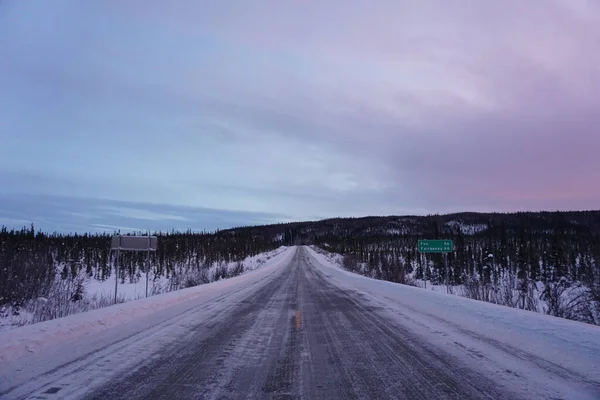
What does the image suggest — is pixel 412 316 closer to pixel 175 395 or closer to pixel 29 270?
pixel 175 395

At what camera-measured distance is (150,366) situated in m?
5.67

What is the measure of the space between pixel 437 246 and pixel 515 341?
12.8 m

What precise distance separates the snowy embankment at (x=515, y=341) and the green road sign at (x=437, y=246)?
7.89 meters

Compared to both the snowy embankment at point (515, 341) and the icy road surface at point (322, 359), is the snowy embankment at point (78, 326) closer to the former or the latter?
the icy road surface at point (322, 359)

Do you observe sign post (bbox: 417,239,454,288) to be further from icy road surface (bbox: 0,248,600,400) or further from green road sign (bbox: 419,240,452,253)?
icy road surface (bbox: 0,248,600,400)

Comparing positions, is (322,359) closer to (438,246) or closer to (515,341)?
(515,341)

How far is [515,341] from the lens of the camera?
23.2 feet

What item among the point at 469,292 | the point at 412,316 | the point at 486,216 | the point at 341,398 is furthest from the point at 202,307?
the point at 486,216

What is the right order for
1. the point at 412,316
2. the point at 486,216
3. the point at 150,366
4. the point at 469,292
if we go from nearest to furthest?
the point at 150,366 → the point at 412,316 → the point at 469,292 → the point at 486,216

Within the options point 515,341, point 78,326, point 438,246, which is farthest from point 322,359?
point 438,246

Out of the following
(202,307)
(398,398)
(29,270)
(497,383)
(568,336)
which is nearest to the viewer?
(398,398)

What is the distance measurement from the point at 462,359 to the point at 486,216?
180206mm

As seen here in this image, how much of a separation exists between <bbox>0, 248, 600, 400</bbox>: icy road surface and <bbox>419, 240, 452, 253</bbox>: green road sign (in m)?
8.97

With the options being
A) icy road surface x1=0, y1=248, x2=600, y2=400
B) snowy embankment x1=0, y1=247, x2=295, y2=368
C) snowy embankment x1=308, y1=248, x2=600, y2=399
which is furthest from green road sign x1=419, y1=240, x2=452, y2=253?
snowy embankment x1=0, y1=247, x2=295, y2=368
